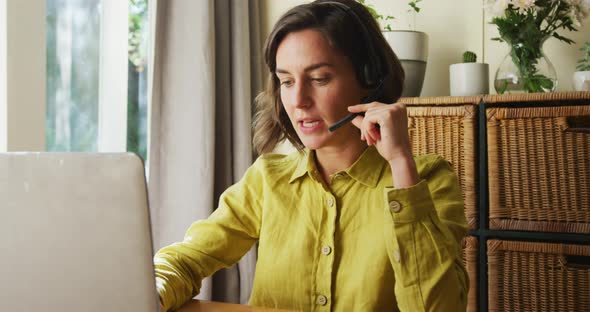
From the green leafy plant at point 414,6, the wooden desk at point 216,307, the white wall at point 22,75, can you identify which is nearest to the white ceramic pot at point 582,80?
the green leafy plant at point 414,6

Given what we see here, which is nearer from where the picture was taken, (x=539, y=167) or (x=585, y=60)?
(x=539, y=167)

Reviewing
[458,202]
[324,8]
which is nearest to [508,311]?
[458,202]

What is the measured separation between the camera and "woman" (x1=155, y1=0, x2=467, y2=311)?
1.01 m

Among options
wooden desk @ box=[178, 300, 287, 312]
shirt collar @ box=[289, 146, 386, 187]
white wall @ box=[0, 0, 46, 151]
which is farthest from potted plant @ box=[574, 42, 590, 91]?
white wall @ box=[0, 0, 46, 151]

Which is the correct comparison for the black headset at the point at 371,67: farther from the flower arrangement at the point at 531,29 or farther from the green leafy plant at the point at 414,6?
the green leafy plant at the point at 414,6

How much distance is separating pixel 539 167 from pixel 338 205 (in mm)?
925

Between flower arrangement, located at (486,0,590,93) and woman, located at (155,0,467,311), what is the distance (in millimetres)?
A: 841

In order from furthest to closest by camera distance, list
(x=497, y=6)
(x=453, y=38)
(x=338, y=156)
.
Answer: (x=453, y=38) < (x=497, y=6) < (x=338, y=156)

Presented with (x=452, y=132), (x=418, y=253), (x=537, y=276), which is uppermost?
(x=452, y=132)

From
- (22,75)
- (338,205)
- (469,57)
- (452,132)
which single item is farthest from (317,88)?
(469,57)

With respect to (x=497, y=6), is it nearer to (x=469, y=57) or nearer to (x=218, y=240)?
(x=469, y=57)

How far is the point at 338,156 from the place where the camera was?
124 cm

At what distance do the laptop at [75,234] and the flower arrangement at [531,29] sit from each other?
1.60 meters

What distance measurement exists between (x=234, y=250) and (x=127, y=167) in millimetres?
702
